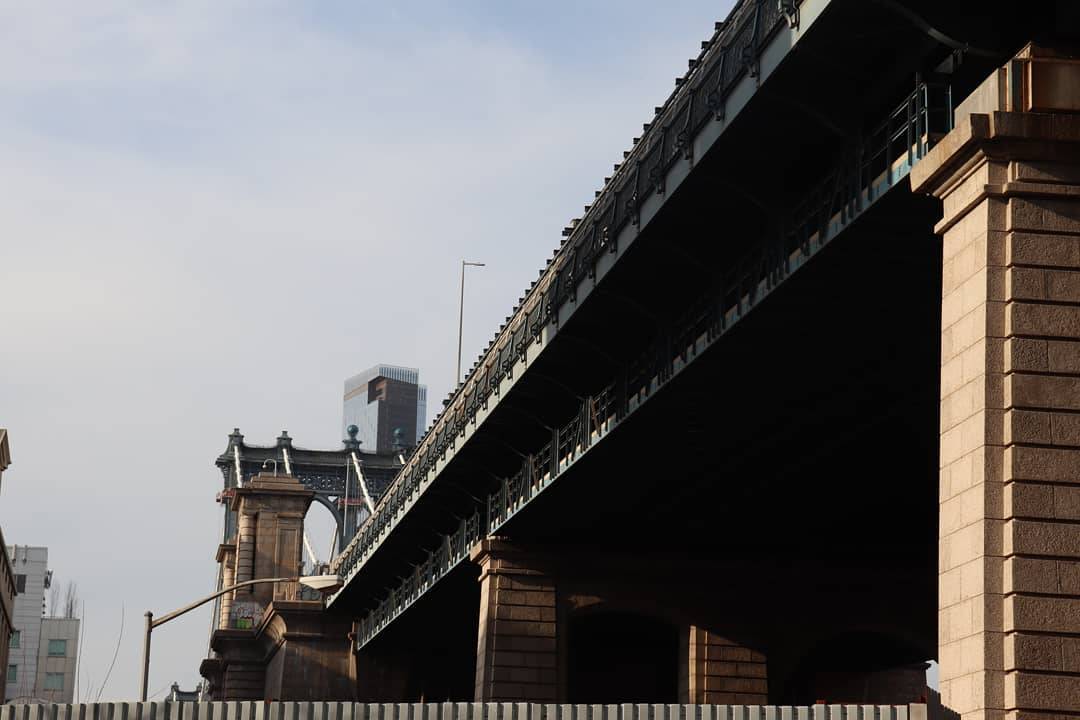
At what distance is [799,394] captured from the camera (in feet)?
137

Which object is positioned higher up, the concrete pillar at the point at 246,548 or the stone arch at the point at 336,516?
the stone arch at the point at 336,516

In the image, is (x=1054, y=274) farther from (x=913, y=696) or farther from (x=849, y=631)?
(x=913, y=696)

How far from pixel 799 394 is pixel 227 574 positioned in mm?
113906

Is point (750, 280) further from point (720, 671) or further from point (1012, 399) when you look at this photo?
point (720, 671)

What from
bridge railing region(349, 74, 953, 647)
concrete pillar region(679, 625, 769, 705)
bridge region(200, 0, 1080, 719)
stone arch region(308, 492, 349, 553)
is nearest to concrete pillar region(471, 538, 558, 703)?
bridge region(200, 0, 1080, 719)

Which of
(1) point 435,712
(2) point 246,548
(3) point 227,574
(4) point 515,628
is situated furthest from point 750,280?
(3) point 227,574

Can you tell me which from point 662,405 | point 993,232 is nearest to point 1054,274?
point 993,232

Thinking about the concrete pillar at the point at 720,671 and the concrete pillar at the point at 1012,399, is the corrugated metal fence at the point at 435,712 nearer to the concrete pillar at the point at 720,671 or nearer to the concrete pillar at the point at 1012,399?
the concrete pillar at the point at 1012,399

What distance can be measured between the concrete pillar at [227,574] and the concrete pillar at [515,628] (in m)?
73.1

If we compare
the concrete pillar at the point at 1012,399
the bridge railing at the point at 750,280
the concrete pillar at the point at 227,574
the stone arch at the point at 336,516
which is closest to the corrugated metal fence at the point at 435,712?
the concrete pillar at the point at 1012,399

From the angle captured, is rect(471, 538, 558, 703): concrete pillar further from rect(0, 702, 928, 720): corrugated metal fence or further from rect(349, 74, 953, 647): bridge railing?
rect(0, 702, 928, 720): corrugated metal fence

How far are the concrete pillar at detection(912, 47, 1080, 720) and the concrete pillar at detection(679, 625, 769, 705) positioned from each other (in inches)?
1439

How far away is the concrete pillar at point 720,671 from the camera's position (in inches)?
2345

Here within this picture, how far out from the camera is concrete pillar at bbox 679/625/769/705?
5956cm
